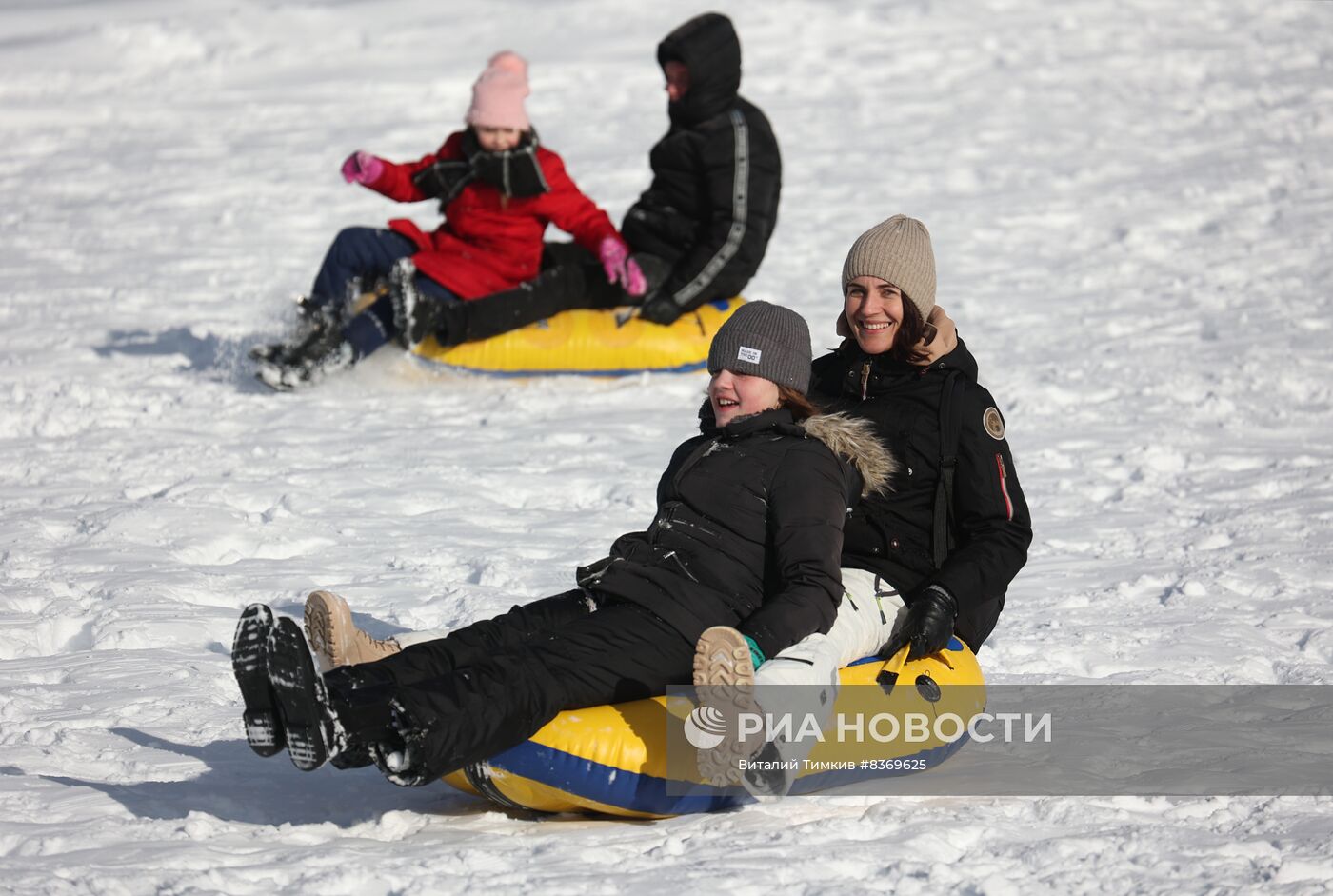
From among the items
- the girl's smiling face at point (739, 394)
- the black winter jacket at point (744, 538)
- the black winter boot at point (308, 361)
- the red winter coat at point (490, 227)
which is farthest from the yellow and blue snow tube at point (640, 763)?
the red winter coat at point (490, 227)

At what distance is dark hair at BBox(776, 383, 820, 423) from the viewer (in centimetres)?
386

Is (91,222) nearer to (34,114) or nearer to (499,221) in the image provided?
(34,114)

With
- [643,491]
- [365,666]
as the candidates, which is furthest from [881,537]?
[643,491]

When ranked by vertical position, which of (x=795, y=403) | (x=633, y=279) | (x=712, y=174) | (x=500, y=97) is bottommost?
(x=795, y=403)

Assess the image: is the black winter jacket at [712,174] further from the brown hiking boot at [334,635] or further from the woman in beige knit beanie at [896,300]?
the brown hiking boot at [334,635]

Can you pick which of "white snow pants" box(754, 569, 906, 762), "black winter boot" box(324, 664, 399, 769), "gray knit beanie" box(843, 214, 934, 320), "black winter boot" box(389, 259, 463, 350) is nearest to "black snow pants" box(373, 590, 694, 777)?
"black winter boot" box(324, 664, 399, 769)

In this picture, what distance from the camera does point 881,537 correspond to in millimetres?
4074

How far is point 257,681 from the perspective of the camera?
10.4 feet

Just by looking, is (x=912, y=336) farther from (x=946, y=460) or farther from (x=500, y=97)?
(x=500, y=97)

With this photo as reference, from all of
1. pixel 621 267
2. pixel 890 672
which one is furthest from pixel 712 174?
pixel 890 672

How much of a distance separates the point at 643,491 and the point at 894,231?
2136 millimetres

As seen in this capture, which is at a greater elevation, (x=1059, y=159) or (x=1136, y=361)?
(x=1059, y=159)

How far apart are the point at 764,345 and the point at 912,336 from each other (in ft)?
1.56

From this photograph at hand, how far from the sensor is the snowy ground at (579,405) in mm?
3387
